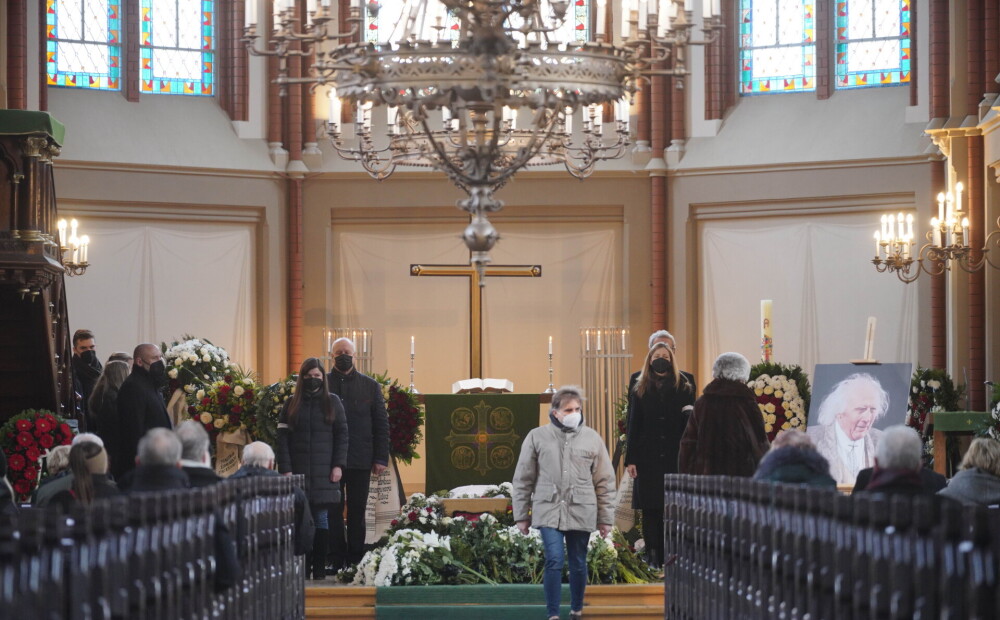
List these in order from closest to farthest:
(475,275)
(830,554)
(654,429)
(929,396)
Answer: (830,554) → (654,429) → (929,396) → (475,275)

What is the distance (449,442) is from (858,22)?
7.05 meters

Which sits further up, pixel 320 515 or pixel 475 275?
pixel 475 275

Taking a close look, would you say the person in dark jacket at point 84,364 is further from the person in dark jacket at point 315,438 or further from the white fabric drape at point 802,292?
the white fabric drape at point 802,292

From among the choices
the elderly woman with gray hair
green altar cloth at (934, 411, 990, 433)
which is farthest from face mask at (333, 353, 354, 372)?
green altar cloth at (934, 411, 990, 433)

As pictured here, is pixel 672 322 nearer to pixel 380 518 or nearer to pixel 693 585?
pixel 380 518

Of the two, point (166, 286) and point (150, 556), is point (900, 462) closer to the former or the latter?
point (150, 556)

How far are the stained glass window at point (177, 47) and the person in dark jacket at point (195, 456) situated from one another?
10039 millimetres

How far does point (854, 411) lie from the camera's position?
11.0 metres

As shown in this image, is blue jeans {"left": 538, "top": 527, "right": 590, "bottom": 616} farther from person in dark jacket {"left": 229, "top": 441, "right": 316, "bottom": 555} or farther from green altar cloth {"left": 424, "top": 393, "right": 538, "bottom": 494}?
green altar cloth {"left": 424, "top": 393, "right": 538, "bottom": 494}

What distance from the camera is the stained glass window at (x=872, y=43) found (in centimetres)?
1561

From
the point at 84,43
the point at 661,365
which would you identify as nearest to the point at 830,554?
the point at 661,365

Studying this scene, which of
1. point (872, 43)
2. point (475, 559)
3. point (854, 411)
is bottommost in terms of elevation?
point (475, 559)

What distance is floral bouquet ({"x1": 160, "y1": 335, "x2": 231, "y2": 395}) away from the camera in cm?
1166

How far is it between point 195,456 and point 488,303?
9.85m
